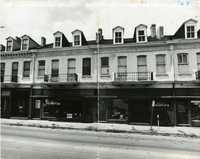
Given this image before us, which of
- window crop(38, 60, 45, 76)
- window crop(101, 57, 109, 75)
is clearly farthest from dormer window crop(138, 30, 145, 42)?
window crop(38, 60, 45, 76)

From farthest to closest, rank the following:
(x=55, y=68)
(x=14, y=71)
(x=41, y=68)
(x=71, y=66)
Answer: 1. (x=71, y=66)
2. (x=55, y=68)
3. (x=41, y=68)
4. (x=14, y=71)

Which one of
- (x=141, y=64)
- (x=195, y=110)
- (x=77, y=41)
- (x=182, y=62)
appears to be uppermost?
(x=77, y=41)

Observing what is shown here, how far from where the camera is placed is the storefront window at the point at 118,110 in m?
11.9

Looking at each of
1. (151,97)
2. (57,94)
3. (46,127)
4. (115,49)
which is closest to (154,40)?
(115,49)

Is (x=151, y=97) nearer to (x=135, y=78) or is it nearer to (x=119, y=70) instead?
(x=135, y=78)

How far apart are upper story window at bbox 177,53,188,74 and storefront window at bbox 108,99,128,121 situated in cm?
523

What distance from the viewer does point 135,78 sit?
10.7 meters

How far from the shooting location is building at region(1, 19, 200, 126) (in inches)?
411

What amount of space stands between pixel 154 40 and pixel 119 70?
4218mm

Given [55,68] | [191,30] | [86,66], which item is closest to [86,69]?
[86,66]

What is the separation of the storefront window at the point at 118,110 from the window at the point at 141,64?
119 inches

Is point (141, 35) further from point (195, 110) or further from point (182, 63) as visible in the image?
point (195, 110)

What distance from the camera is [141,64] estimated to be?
11.2 meters

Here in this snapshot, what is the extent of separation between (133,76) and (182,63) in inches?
168
